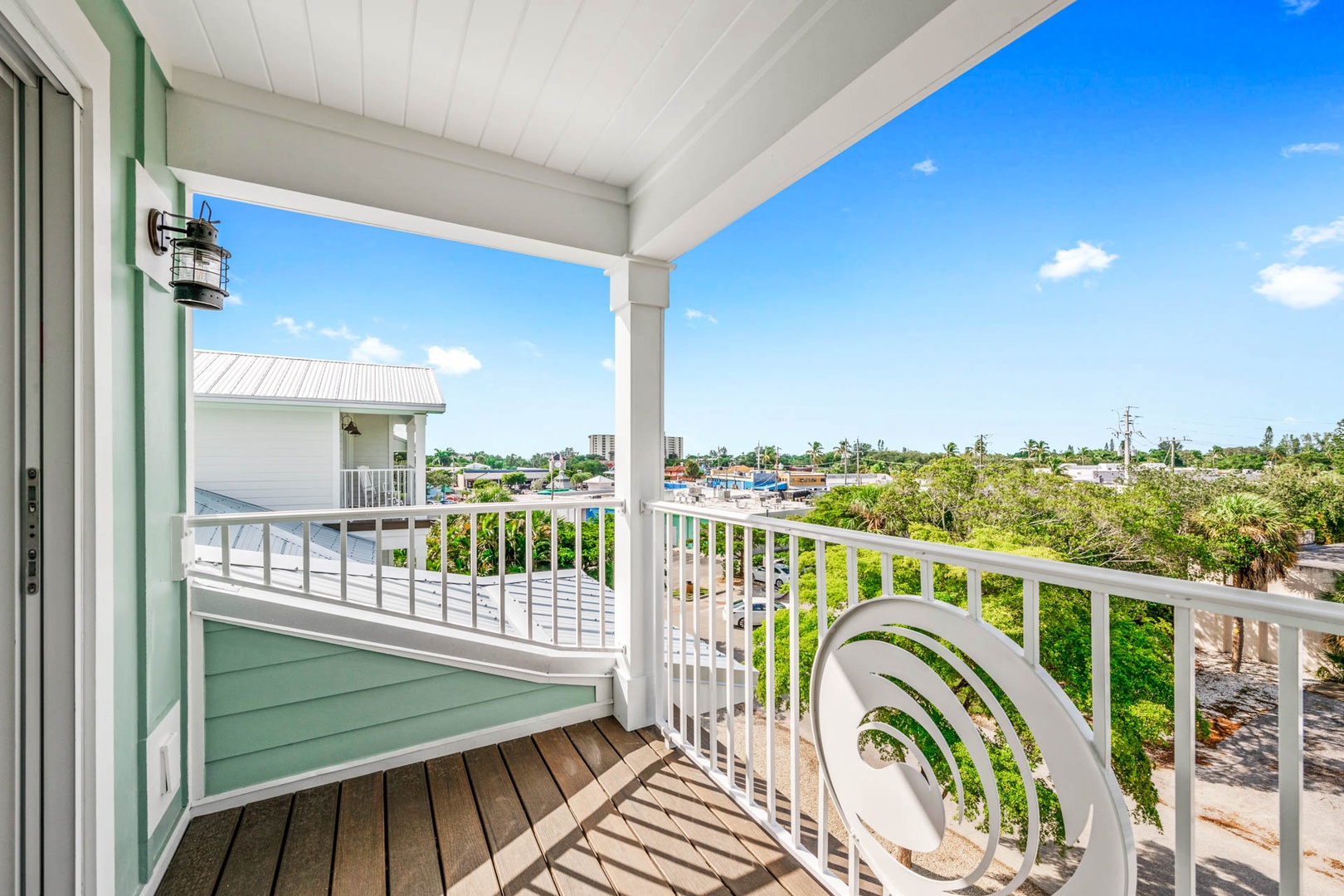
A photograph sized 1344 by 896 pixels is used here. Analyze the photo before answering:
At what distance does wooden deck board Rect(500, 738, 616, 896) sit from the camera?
5.09 ft

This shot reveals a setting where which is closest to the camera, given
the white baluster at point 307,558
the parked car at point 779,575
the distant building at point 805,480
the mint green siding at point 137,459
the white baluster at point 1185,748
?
the white baluster at point 1185,748

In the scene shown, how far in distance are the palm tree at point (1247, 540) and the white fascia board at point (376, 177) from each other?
2.14 m

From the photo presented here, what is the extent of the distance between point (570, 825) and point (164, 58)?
2661 millimetres

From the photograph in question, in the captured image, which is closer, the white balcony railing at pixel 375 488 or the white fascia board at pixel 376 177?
the white fascia board at pixel 376 177

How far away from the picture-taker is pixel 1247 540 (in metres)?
1.19

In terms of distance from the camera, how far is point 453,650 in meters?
2.18

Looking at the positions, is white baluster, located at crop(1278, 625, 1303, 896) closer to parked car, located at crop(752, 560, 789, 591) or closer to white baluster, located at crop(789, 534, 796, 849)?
white baluster, located at crop(789, 534, 796, 849)

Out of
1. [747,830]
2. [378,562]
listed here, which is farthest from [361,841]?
[747,830]

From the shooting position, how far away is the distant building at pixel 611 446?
249 cm

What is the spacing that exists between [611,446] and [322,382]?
1.39m

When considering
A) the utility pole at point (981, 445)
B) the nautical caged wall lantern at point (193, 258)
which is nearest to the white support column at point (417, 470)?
the nautical caged wall lantern at point (193, 258)

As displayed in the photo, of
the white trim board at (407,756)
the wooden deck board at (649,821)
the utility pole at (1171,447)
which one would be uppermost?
the utility pole at (1171,447)

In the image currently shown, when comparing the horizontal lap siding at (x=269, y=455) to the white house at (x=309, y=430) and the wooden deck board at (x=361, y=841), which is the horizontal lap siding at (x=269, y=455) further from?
the wooden deck board at (x=361, y=841)

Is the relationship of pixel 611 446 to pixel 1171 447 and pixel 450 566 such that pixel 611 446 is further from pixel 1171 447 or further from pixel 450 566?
pixel 1171 447
